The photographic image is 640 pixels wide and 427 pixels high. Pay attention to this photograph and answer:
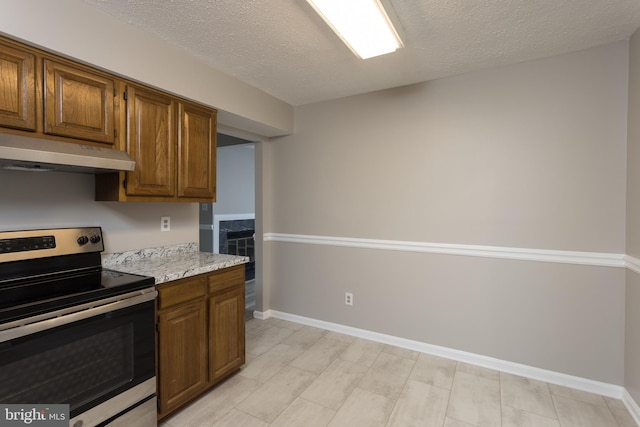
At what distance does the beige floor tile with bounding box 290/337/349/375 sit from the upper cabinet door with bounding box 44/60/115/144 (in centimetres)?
216

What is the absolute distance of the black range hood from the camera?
1.34m

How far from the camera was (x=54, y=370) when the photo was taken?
1.36 metres

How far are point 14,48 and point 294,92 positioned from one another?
2005 millimetres

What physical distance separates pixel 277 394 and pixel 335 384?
434 millimetres

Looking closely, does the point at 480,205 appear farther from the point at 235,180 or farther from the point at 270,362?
the point at 235,180

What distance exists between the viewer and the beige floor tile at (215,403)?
1.90 m

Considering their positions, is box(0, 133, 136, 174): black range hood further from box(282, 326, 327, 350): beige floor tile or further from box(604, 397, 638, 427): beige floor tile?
box(604, 397, 638, 427): beige floor tile

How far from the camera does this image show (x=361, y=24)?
1.75 metres

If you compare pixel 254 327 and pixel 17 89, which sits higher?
pixel 17 89

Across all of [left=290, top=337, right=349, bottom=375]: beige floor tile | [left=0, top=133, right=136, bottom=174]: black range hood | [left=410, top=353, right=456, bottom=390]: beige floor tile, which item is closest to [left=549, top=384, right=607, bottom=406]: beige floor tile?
[left=410, top=353, right=456, bottom=390]: beige floor tile

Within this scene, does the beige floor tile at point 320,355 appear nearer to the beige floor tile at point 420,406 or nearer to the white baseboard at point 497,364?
the white baseboard at point 497,364

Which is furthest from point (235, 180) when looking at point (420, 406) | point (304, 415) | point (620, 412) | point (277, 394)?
point (620, 412)

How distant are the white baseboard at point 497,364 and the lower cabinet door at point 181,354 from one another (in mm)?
1512

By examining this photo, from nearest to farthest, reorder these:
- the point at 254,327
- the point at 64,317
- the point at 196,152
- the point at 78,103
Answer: the point at 64,317
the point at 78,103
the point at 196,152
the point at 254,327
